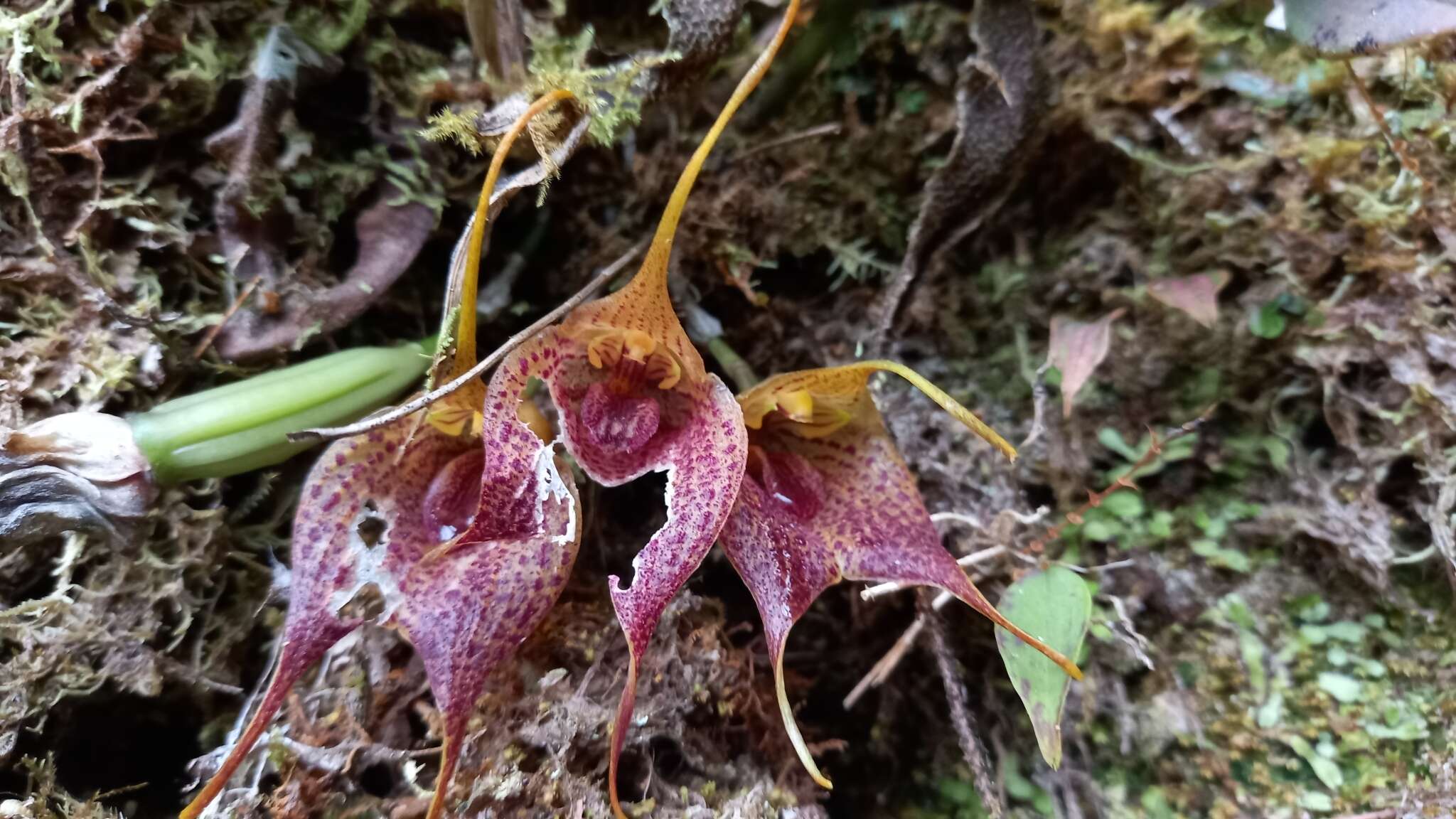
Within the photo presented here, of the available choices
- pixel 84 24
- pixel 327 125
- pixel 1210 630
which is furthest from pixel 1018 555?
pixel 84 24

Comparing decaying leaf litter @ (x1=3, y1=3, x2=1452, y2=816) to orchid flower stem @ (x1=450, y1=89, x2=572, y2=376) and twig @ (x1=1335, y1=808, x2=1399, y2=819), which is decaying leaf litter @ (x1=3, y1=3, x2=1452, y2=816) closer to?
twig @ (x1=1335, y1=808, x2=1399, y2=819)

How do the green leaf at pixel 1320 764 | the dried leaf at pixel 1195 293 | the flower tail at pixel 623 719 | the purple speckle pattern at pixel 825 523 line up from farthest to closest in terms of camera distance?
the dried leaf at pixel 1195 293
the green leaf at pixel 1320 764
the purple speckle pattern at pixel 825 523
the flower tail at pixel 623 719

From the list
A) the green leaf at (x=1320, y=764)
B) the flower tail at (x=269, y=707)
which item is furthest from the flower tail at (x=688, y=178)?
the green leaf at (x=1320, y=764)

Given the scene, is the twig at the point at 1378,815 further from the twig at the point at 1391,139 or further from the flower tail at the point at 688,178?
the flower tail at the point at 688,178

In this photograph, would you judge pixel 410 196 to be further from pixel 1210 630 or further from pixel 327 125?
pixel 1210 630

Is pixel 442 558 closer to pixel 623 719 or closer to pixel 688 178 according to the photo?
pixel 623 719

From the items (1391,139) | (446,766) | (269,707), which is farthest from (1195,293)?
(269,707)
